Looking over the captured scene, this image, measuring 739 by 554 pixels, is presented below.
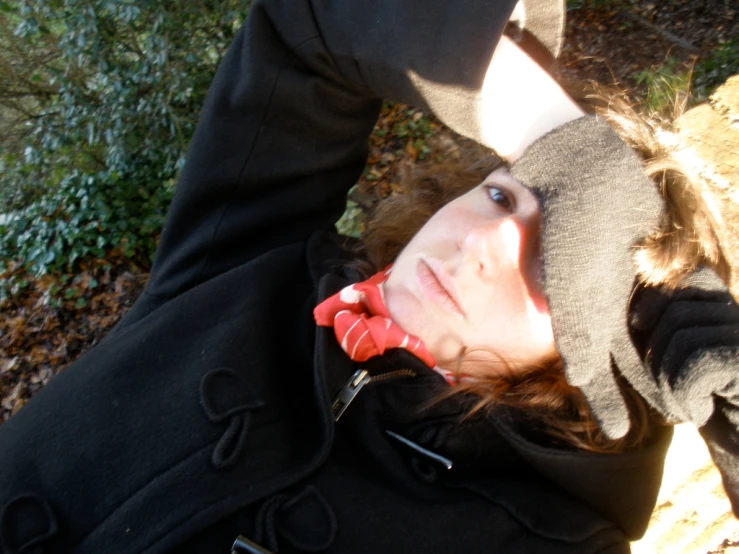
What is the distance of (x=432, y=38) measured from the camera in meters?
1.22

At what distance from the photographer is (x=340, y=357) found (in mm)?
1452

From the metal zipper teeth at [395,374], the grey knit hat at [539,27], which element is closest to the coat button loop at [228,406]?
the metal zipper teeth at [395,374]

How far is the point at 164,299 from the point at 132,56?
8.37ft

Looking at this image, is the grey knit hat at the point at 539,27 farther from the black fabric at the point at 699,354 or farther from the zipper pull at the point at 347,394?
the zipper pull at the point at 347,394

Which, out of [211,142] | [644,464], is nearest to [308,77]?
[211,142]

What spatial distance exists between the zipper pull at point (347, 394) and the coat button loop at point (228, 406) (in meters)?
0.20

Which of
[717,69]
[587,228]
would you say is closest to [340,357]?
[587,228]

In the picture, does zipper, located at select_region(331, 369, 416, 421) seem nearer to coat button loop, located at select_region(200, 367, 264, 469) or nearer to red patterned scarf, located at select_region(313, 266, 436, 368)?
red patterned scarf, located at select_region(313, 266, 436, 368)

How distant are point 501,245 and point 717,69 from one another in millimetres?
3672

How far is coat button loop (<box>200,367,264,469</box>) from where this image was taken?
125 cm

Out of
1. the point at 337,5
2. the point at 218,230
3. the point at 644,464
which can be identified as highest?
the point at 337,5

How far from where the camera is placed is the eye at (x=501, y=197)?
1361 millimetres

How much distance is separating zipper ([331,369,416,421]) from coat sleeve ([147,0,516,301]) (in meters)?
0.52

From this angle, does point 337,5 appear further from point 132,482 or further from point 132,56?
point 132,56
